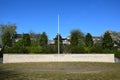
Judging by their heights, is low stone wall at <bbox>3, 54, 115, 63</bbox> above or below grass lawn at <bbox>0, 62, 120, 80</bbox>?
above

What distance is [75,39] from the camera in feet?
203

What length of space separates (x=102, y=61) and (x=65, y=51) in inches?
335

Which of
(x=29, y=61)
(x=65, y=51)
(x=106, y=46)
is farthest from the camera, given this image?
(x=106, y=46)

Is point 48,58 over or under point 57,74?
over

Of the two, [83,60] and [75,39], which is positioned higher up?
[75,39]

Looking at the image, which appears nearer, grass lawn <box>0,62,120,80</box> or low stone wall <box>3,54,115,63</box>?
grass lawn <box>0,62,120,80</box>

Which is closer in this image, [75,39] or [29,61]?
[29,61]

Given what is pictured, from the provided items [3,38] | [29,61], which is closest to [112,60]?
[29,61]

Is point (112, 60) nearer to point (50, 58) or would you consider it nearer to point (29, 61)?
point (50, 58)

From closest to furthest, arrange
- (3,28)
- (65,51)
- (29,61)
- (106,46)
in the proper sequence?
(29,61) < (65,51) < (106,46) < (3,28)

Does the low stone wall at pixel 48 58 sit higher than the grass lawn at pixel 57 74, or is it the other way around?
the low stone wall at pixel 48 58

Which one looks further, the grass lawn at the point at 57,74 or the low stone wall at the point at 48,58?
the low stone wall at the point at 48,58

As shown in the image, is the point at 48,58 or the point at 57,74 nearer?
the point at 57,74

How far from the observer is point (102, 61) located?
33.0 meters
